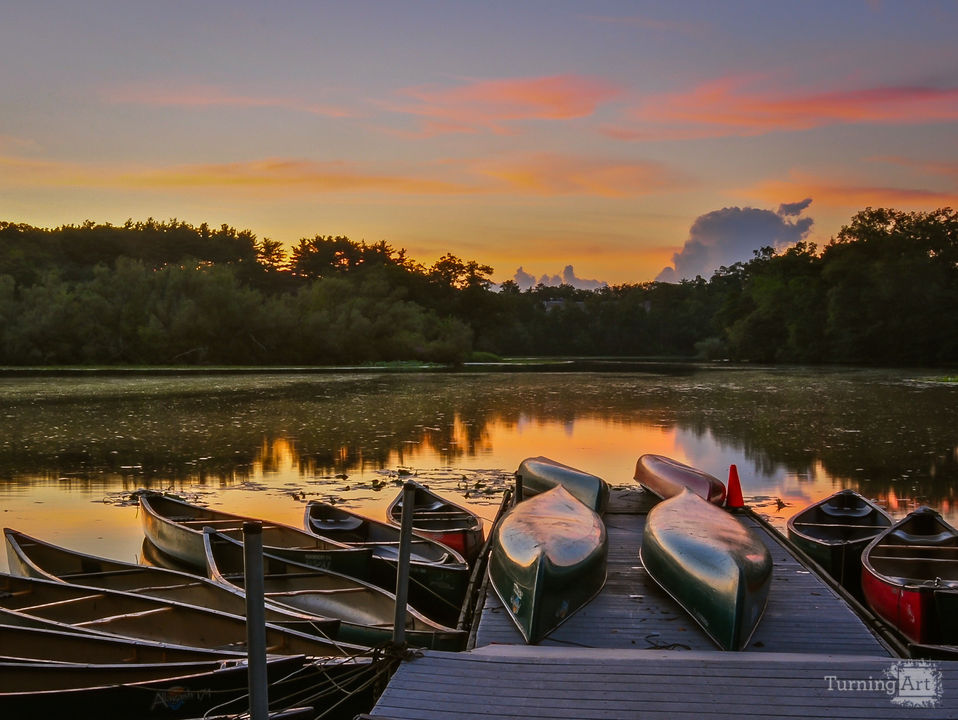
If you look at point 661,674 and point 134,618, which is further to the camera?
point 134,618

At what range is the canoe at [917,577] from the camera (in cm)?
673

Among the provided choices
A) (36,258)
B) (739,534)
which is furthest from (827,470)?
(36,258)

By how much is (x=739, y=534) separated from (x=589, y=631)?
191 centimetres

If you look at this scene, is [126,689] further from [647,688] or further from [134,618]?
[647,688]

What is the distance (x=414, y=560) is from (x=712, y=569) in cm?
299

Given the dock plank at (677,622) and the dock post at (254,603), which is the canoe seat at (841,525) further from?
the dock post at (254,603)

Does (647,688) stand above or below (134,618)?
above

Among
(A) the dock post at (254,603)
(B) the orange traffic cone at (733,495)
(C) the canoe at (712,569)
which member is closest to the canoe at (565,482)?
(B) the orange traffic cone at (733,495)

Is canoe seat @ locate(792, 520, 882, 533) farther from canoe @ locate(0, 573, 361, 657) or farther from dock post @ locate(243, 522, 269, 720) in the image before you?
dock post @ locate(243, 522, 269, 720)

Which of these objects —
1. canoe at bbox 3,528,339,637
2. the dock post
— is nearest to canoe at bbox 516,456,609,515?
canoe at bbox 3,528,339,637

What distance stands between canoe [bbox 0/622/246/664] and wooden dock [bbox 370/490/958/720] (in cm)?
147

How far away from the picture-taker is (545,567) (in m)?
6.43

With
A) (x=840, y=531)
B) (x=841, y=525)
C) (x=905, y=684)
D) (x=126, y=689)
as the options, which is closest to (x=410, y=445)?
(x=840, y=531)

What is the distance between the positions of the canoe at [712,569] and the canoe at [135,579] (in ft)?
8.40
